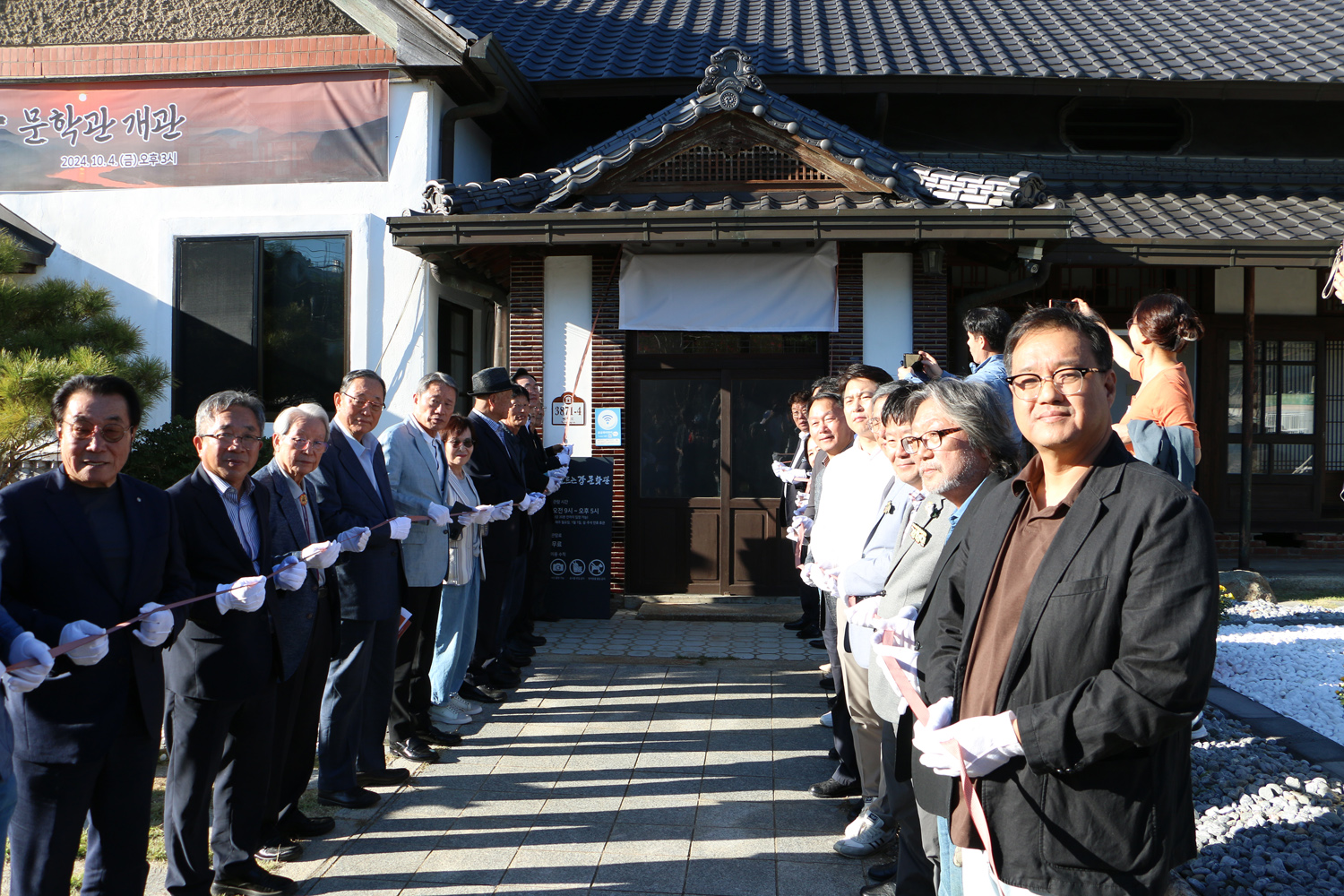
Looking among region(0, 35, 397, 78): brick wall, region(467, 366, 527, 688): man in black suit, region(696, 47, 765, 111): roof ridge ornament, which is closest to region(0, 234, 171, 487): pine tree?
region(467, 366, 527, 688): man in black suit

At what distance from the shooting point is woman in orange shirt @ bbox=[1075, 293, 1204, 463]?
13.2 feet

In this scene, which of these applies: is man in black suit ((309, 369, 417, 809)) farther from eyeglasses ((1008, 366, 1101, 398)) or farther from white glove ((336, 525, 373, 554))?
eyeglasses ((1008, 366, 1101, 398))

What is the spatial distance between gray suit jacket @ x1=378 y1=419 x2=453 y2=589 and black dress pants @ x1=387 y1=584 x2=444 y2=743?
115mm

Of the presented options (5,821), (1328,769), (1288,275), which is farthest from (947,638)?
(1288,275)

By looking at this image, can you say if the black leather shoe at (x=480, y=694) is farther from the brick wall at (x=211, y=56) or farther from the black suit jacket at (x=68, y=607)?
the brick wall at (x=211, y=56)

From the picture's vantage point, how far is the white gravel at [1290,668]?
19.1ft

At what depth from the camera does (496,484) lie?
265 inches

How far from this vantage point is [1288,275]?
1104 centimetres

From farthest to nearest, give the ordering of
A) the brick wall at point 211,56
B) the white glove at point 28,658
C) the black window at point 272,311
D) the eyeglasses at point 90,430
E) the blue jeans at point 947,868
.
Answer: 1. the black window at point 272,311
2. the brick wall at point 211,56
3. the eyeglasses at point 90,430
4. the white glove at point 28,658
5. the blue jeans at point 947,868

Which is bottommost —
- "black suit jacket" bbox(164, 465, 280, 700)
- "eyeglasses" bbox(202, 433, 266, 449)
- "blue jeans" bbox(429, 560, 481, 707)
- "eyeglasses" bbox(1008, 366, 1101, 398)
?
"blue jeans" bbox(429, 560, 481, 707)

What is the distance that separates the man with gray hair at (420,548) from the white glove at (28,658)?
2.36m

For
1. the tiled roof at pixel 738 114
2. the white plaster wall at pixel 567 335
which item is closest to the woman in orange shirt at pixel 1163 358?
the tiled roof at pixel 738 114

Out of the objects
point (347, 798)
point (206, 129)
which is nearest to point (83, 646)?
point (347, 798)

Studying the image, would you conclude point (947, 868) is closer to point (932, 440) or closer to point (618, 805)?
point (932, 440)
